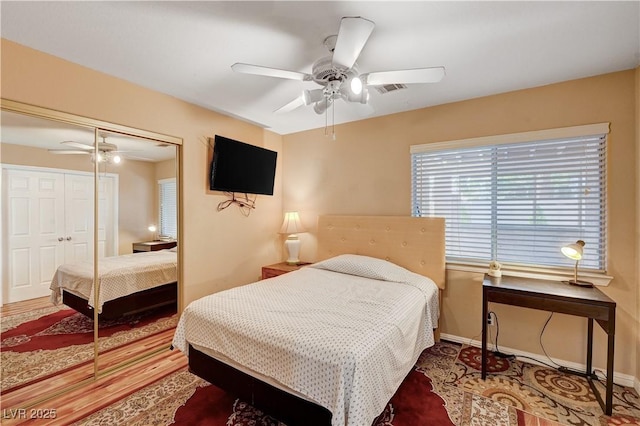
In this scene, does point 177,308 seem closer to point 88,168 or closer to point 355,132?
point 88,168

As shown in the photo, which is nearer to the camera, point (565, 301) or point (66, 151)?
point (565, 301)

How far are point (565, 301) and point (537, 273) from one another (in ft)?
1.93

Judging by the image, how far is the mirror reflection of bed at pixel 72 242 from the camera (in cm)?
211

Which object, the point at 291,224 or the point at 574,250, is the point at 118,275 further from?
the point at 574,250

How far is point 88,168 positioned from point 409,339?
2.86 metres

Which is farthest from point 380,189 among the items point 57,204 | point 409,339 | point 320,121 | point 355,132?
point 57,204

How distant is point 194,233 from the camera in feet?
10.0

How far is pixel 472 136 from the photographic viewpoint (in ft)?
9.34

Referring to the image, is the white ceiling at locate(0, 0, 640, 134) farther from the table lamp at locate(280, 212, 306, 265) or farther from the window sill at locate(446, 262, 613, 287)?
the table lamp at locate(280, 212, 306, 265)

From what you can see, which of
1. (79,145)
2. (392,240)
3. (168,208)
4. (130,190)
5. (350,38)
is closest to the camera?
(350,38)

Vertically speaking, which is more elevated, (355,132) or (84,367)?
(355,132)

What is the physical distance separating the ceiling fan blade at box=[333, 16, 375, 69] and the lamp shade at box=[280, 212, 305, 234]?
7.99ft

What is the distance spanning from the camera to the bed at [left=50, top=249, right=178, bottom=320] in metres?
2.35

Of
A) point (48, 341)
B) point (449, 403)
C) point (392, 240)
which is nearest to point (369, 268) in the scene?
point (392, 240)
